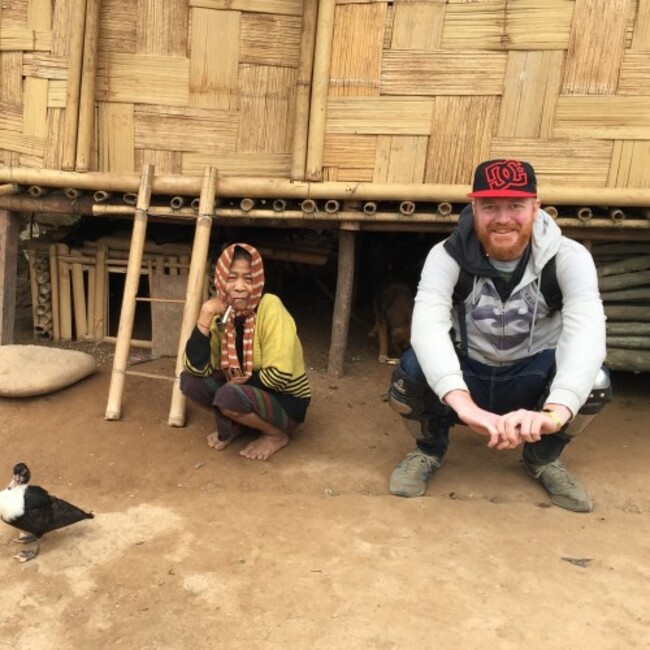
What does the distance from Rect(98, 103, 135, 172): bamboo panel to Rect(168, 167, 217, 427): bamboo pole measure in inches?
27.7

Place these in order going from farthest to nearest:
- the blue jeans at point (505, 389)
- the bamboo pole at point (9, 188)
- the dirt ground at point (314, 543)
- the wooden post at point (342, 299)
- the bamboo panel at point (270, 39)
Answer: the wooden post at point (342, 299)
the bamboo pole at point (9, 188)
the bamboo panel at point (270, 39)
the blue jeans at point (505, 389)
the dirt ground at point (314, 543)

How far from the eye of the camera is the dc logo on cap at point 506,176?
3041mm

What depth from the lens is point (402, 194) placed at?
15.7 ft

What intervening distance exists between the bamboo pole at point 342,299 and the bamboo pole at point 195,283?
110 cm

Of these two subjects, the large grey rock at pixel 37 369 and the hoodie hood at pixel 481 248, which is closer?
the hoodie hood at pixel 481 248

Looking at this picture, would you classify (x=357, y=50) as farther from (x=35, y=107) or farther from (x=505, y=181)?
(x=35, y=107)

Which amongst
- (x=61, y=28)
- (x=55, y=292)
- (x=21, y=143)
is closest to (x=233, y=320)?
(x=21, y=143)

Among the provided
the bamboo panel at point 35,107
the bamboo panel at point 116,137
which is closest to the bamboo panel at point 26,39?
the bamboo panel at point 35,107

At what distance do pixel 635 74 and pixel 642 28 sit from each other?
0.93 ft

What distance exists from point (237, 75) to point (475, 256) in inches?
98.4

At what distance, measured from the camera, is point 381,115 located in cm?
476

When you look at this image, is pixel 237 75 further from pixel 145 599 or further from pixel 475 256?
pixel 145 599

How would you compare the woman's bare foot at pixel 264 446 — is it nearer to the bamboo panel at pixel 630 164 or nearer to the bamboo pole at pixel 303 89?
the bamboo pole at pixel 303 89

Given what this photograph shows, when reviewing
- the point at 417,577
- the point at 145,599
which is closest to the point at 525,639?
the point at 417,577
